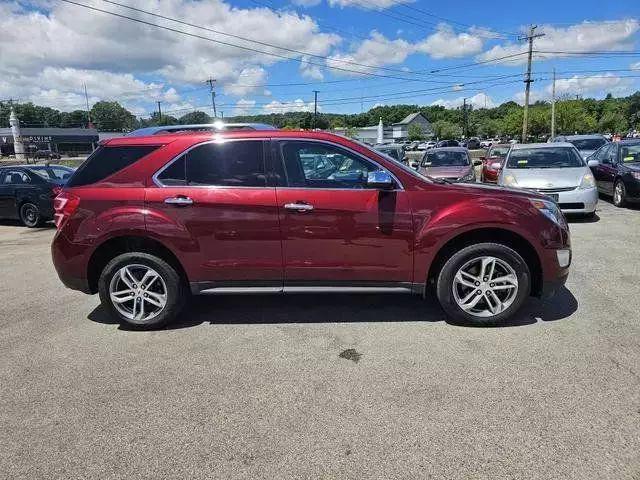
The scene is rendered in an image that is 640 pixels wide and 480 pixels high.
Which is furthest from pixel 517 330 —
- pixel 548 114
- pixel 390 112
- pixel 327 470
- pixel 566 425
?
Answer: pixel 390 112

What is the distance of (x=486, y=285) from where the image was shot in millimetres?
4285

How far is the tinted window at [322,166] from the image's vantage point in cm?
425

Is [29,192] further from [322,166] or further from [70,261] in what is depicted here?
[322,166]

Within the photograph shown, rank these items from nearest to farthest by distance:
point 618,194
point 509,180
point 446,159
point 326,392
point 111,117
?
point 326,392 → point 509,180 → point 618,194 → point 446,159 → point 111,117

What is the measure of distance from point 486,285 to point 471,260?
27 cm

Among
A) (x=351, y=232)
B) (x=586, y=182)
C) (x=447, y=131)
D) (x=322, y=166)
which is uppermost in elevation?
(x=447, y=131)

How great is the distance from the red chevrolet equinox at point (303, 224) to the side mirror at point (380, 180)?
1 cm

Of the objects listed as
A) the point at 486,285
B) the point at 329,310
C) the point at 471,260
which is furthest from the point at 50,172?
the point at 486,285

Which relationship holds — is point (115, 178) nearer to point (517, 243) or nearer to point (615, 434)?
point (517, 243)

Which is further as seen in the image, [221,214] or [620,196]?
[620,196]

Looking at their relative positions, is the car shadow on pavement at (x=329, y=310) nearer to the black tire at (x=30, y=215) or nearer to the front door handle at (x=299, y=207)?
the front door handle at (x=299, y=207)

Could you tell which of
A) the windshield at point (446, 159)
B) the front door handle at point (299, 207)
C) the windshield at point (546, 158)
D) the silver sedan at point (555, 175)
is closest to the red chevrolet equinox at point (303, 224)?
the front door handle at point (299, 207)

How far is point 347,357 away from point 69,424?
196 cm

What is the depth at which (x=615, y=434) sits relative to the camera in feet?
8.94
